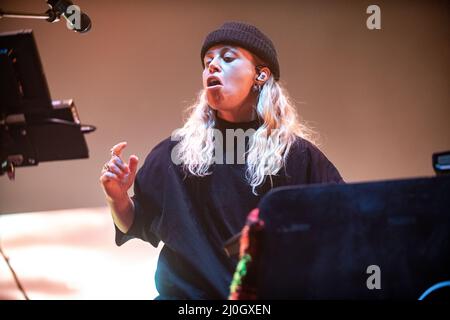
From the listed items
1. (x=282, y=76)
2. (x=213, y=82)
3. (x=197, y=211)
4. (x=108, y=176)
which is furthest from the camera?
(x=282, y=76)

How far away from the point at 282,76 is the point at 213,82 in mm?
724

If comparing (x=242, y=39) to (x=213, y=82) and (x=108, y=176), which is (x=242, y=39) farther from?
(x=108, y=176)

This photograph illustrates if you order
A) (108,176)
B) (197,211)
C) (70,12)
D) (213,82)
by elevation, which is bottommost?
(197,211)

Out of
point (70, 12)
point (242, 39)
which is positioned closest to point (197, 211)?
point (242, 39)

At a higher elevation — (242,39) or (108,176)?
(242,39)

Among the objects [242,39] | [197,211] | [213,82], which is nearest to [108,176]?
[197,211]

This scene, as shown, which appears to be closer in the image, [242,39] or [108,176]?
[108,176]

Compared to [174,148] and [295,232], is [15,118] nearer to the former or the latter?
[174,148]

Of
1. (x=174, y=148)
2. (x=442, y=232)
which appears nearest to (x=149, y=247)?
(x=174, y=148)

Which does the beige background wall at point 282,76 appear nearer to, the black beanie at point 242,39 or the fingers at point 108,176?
the black beanie at point 242,39

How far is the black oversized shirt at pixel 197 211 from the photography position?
5.22 ft

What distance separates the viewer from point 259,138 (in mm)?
1830

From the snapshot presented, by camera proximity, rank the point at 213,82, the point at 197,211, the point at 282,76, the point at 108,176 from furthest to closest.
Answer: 1. the point at 282,76
2. the point at 213,82
3. the point at 197,211
4. the point at 108,176

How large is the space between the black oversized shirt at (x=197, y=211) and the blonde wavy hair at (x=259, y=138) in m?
0.03
